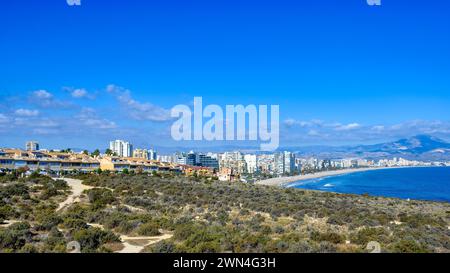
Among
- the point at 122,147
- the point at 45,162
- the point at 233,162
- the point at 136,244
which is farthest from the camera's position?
the point at 233,162

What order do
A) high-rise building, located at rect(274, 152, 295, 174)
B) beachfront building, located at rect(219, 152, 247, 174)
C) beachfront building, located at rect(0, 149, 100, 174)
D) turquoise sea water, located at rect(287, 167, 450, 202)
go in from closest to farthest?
beachfront building, located at rect(0, 149, 100, 174) → turquoise sea water, located at rect(287, 167, 450, 202) → beachfront building, located at rect(219, 152, 247, 174) → high-rise building, located at rect(274, 152, 295, 174)

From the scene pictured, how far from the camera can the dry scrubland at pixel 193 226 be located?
455 inches

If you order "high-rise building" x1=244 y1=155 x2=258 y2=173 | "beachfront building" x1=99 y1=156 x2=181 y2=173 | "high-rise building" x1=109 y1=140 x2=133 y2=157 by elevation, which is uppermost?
"high-rise building" x1=109 y1=140 x2=133 y2=157

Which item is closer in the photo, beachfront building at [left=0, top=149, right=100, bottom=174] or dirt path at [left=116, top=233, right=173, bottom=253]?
dirt path at [left=116, top=233, right=173, bottom=253]

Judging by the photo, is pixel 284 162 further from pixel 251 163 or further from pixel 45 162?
pixel 45 162

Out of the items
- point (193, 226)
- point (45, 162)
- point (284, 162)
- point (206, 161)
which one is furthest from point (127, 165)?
point (284, 162)

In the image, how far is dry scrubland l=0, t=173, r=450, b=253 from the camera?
37.9ft

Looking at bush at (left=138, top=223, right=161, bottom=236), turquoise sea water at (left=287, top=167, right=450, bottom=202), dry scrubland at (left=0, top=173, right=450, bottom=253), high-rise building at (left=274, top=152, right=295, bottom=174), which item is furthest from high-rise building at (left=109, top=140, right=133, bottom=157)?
bush at (left=138, top=223, right=161, bottom=236)

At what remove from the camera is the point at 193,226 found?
14.8 meters

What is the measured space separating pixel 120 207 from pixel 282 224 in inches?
313

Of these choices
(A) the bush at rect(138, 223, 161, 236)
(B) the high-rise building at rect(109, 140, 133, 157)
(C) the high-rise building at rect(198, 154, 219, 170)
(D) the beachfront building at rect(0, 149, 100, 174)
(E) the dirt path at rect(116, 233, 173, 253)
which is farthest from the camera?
(C) the high-rise building at rect(198, 154, 219, 170)

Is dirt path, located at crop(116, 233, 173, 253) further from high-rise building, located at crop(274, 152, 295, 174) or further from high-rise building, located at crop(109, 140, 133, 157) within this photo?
high-rise building, located at crop(274, 152, 295, 174)

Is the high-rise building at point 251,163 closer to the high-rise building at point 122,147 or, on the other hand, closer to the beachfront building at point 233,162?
the beachfront building at point 233,162
